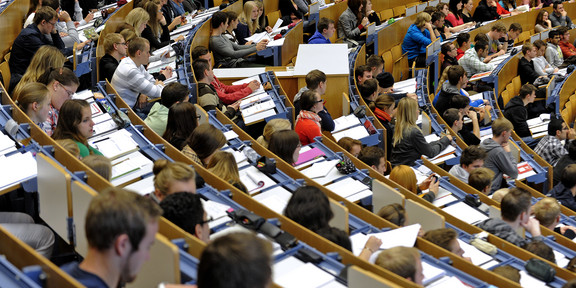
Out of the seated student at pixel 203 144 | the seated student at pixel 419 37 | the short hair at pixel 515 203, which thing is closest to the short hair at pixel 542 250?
the short hair at pixel 515 203

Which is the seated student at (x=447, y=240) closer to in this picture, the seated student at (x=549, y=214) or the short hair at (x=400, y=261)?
the short hair at (x=400, y=261)

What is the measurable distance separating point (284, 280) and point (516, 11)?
342 inches

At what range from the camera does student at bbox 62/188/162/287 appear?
6.70 ft

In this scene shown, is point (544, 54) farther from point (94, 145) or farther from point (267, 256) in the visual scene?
point (267, 256)

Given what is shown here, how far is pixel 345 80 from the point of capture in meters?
6.46

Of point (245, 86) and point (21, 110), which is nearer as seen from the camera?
point (21, 110)

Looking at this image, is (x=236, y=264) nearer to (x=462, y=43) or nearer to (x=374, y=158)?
(x=374, y=158)

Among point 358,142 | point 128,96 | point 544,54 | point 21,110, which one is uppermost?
point 21,110

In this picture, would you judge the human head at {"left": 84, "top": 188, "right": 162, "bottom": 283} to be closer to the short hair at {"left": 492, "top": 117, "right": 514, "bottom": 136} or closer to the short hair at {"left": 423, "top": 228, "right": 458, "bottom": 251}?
the short hair at {"left": 423, "top": 228, "right": 458, "bottom": 251}

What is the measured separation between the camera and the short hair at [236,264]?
5.89 feet

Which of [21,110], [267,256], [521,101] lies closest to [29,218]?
[21,110]

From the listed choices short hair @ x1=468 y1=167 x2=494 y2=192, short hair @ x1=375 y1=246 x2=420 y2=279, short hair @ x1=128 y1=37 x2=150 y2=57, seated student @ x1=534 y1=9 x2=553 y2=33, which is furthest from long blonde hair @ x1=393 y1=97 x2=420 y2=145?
seated student @ x1=534 y1=9 x2=553 y2=33

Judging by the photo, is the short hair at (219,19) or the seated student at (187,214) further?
the short hair at (219,19)

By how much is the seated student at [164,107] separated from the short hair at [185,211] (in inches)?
79.7
